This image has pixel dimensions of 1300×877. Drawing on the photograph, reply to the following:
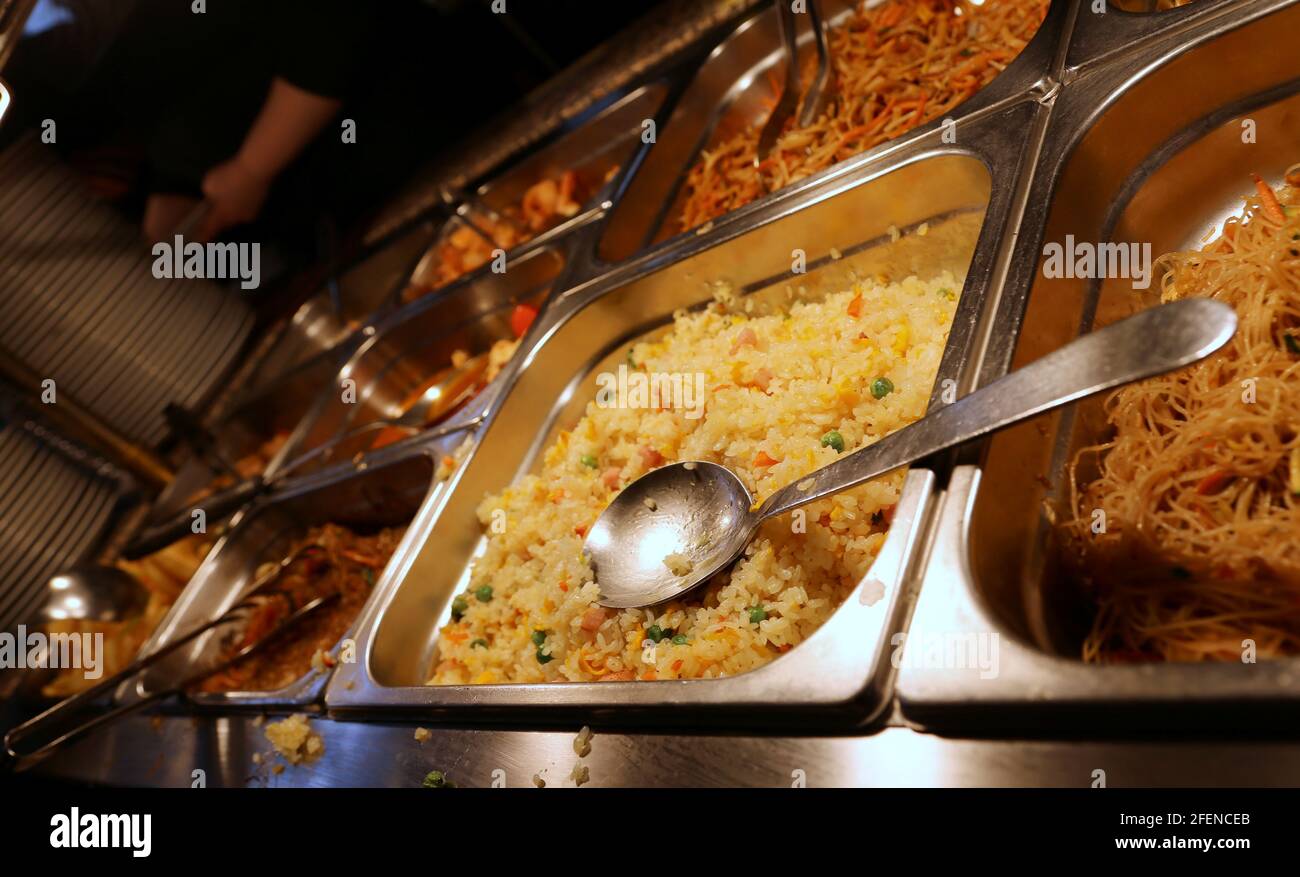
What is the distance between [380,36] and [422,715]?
12.8ft

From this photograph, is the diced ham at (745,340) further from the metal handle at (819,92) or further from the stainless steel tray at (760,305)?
the metal handle at (819,92)

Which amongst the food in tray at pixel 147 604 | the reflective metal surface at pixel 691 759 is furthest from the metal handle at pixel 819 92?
the food in tray at pixel 147 604

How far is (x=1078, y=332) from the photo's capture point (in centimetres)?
178

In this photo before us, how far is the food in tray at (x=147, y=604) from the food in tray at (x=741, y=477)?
190cm


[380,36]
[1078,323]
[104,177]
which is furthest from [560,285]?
[104,177]

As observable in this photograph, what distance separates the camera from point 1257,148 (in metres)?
1.84

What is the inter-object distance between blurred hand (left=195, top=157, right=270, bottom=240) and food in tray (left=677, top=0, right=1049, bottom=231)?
313cm

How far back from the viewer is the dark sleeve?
13.8 ft

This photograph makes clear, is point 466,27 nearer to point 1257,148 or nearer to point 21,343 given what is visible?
point 21,343

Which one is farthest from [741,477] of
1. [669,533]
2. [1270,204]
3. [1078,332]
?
[1270,204]

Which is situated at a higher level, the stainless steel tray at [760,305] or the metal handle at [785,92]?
the metal handle at [785,92]

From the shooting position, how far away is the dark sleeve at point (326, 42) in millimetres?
4191

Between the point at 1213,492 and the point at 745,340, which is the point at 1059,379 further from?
the point at 745,340

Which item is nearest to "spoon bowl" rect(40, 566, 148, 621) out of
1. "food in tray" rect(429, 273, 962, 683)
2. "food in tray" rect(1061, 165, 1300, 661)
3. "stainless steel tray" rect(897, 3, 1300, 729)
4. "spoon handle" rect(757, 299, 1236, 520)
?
"food in tray" rect(429, 273, 962, 683)
